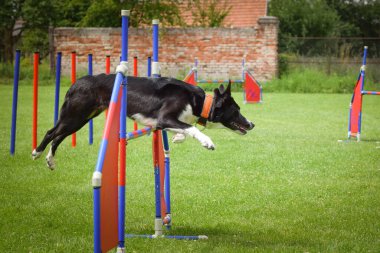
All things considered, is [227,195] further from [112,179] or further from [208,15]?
[208,15]

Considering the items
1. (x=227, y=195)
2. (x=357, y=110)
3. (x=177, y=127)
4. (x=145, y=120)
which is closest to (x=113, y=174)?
(x=177, y=127)

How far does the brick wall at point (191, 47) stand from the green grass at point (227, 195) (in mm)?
11667

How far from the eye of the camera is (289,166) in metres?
8.38

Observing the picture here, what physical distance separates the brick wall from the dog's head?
59.6 ft

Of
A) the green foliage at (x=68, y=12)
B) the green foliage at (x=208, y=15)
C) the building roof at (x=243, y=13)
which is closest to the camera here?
the green foliage at (x=208, y=15)

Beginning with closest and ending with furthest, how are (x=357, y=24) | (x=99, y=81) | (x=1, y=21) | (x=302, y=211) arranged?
1. (x=99, y=81)
2. (x=302, y=211)
3. (x=1, y=21)
4. (x=357, y=24)

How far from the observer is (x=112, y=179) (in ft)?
12.6

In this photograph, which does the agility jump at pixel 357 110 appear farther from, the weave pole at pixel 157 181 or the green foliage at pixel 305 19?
the green foliage at pixel 305 19

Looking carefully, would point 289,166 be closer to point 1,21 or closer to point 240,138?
point 240,138

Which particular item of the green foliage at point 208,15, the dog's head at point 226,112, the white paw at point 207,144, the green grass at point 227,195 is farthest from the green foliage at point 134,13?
the white paw at point 207,144

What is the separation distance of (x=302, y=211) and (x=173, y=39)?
18.6 m

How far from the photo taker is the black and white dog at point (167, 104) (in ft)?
16.1

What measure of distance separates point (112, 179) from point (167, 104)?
129 centimetres

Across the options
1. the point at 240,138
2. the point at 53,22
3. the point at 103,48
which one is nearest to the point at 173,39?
the point at 103,48
